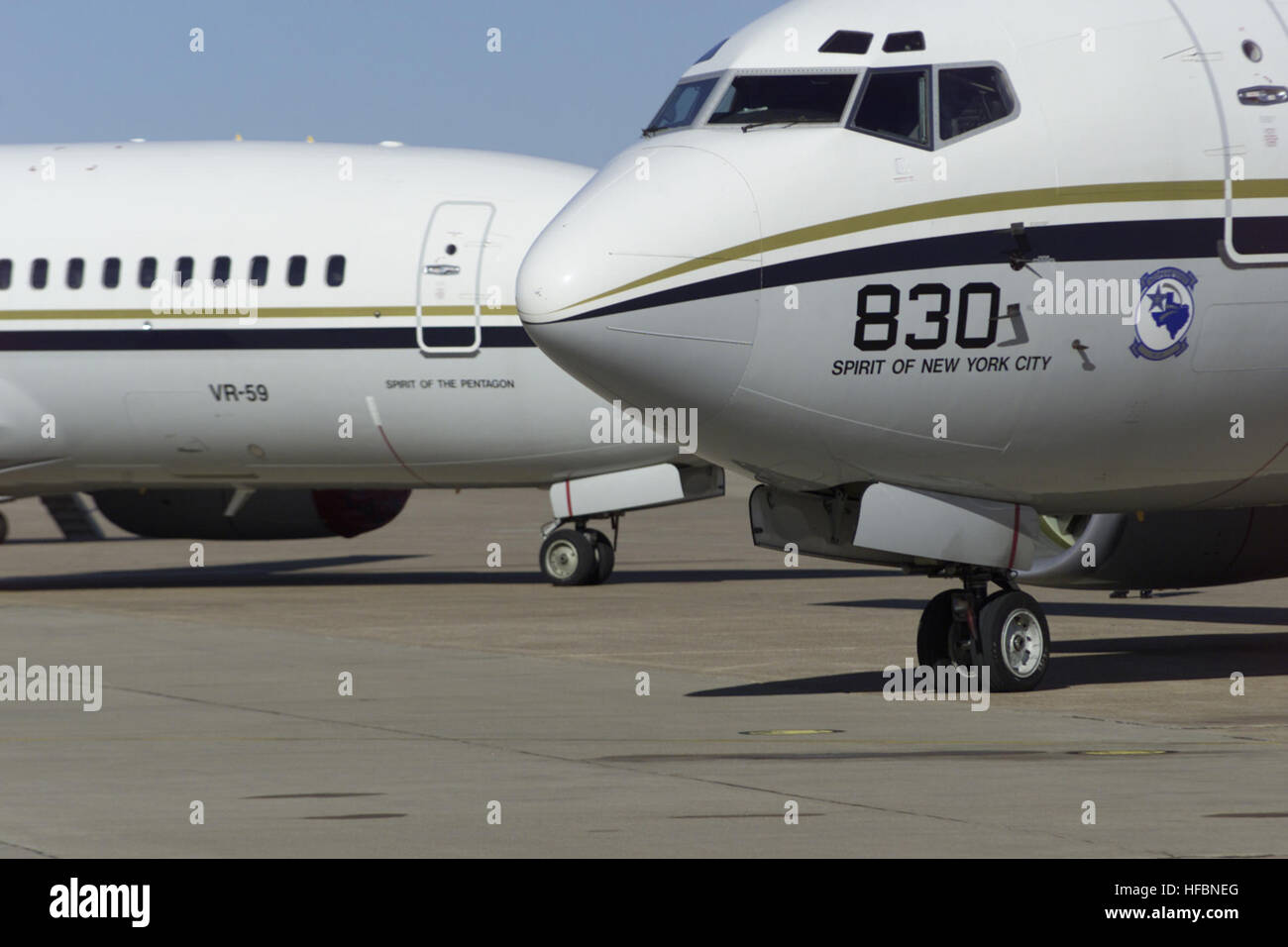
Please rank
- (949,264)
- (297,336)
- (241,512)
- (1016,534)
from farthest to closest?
(241,512), (297,336), (1016,534), (949,264)

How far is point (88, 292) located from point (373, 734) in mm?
13697

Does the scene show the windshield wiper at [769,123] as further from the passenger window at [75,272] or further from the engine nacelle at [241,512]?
the engine nacelle at [241,512]

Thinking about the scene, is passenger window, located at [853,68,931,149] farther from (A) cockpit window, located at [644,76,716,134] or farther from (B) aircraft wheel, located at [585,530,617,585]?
(B) aircraft wheel, located at [585,530,617,585]

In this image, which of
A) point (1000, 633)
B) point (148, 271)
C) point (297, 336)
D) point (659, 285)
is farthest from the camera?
point (148, 271)

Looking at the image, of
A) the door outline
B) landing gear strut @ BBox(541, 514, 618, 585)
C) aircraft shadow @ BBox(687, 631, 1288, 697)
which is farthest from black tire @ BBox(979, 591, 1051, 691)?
landing gear strut @ BBox(541, 514, 618, 585)

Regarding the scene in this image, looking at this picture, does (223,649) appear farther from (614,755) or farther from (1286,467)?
(1286,467)

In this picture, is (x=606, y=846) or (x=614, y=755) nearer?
(x=606, y=846)

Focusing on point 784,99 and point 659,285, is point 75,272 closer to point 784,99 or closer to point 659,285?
point 784,99

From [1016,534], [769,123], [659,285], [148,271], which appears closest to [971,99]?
[769,123]

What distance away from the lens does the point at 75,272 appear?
2569 centimetres

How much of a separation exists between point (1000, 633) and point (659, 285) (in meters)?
3.52

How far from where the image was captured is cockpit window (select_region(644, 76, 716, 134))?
14273mm

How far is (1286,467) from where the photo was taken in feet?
49.6
